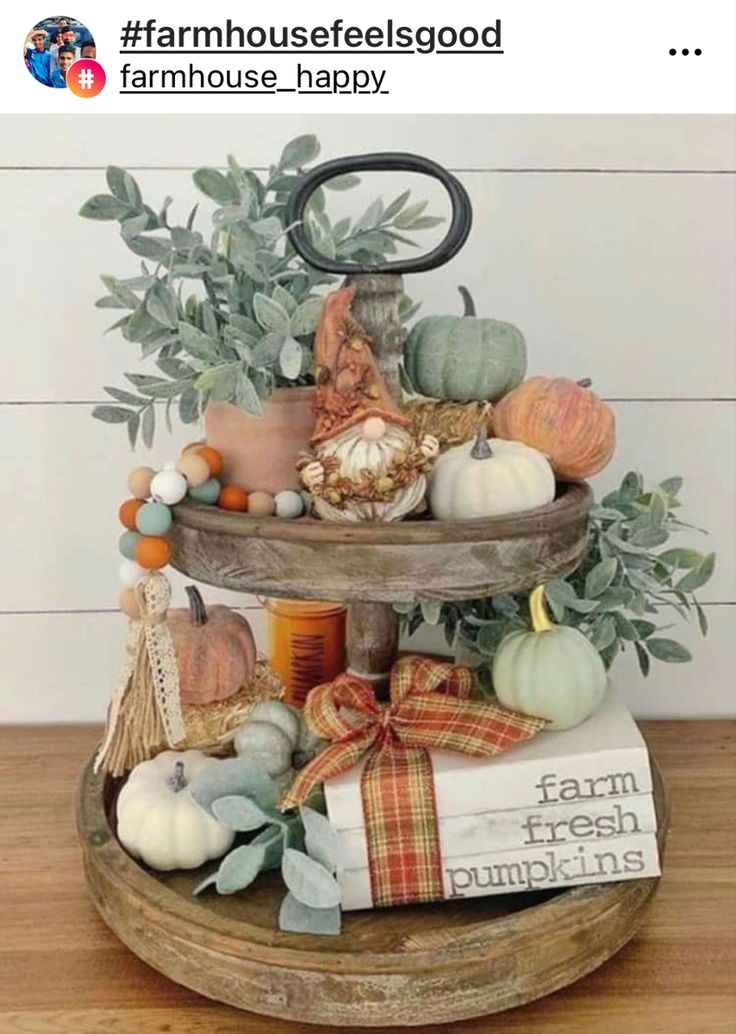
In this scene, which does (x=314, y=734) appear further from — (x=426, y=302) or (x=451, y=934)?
(x=426, y=302)

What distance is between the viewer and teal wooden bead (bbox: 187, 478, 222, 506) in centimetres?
67

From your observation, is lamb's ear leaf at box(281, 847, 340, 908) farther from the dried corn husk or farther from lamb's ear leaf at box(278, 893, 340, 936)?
the dried corn husk

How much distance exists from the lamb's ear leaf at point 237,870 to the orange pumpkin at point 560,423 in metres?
0.32

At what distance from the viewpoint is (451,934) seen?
0.61 m

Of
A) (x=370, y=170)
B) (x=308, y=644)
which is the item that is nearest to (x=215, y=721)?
(x=308, y=644)

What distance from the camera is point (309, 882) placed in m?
0.62

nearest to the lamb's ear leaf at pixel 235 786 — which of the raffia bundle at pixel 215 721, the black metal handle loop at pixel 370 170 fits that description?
the raffia bundle at pixel 215 721

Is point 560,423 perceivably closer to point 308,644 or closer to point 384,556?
point 384,556

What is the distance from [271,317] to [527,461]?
0.18 meters

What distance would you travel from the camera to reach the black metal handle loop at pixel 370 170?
2.11ft

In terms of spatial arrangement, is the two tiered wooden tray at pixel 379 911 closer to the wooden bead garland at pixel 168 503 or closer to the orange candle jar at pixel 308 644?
the wooden bead garland at pixel 168 503
